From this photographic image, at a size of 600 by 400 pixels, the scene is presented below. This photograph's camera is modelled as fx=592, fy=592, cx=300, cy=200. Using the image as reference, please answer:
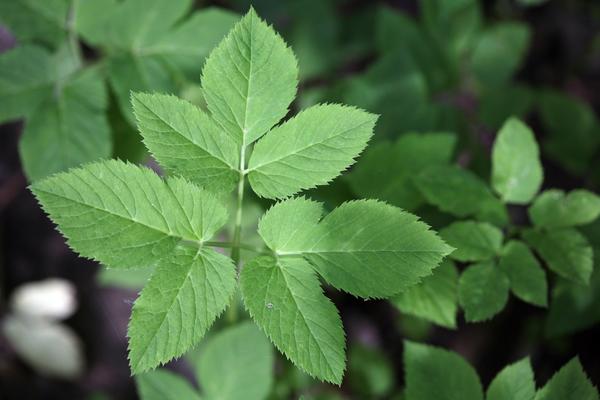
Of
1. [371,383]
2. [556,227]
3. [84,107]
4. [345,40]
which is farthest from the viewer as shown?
[345,40]

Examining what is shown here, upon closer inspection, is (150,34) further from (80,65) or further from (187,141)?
(187,141)

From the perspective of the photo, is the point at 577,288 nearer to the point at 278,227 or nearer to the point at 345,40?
the point at 278,227

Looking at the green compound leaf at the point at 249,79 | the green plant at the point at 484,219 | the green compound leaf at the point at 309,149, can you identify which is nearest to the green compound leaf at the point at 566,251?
the green plant at the point at 484,219

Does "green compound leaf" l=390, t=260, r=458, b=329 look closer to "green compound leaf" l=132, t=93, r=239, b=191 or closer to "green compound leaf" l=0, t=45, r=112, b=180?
"green compound leaf" l=132, t=93, r=239, b=191

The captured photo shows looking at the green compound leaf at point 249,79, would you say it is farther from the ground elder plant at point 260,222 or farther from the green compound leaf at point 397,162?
the green compound leaf at point 397,162

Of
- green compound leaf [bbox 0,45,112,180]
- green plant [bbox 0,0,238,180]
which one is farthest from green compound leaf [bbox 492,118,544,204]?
green compound leaf [bbox 0,45,112,180]

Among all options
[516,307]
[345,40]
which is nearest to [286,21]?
[345,40]

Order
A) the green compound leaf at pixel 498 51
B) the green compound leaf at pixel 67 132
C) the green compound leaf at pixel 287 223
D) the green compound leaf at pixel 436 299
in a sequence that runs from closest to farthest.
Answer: the green compound leaf at pixel 287 223, the green compound leaf at pixel 436 299, the green compound leaf at pixel 67 132, the green compound leaf at pixel 498 51
